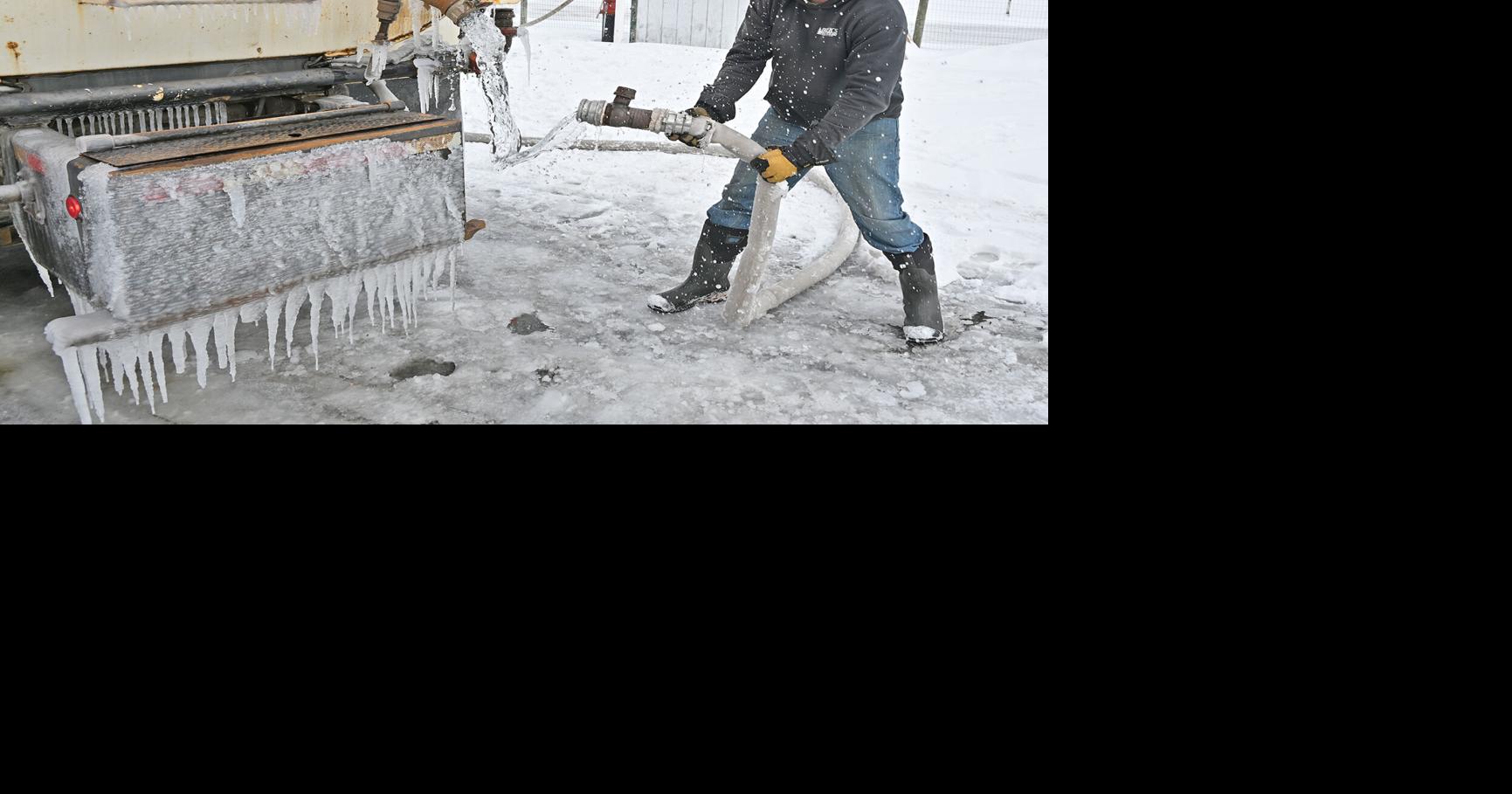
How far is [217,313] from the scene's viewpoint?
264 centimetres

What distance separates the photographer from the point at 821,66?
134 inches

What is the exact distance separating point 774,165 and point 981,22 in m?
11.3

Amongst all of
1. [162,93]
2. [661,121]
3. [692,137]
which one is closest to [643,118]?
[661,121]

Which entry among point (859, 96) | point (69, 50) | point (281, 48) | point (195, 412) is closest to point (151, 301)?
point (195, 412)

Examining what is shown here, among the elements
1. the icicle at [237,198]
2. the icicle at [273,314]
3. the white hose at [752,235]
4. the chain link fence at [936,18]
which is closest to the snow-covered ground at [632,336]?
the white hose at [752,235]

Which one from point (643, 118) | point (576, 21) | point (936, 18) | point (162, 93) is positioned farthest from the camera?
point (936, 18)

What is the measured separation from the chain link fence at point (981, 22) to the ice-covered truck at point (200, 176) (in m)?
9.57

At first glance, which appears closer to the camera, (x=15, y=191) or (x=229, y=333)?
(x=15, y=191)

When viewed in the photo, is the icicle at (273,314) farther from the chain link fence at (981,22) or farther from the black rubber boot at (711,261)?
the chain link fence at (981,22)

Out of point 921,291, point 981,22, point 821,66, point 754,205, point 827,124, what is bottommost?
point 921,291

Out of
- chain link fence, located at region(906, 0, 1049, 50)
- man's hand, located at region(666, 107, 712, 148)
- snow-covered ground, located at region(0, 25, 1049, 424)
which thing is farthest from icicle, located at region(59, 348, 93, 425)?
chain link fence, located at region(906, 0, 1049, 50)

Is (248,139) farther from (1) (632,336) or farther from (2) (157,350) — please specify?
(1) (632,336)

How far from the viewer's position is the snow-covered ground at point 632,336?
9.57 ft

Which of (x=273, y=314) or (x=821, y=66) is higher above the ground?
(x=821, y=66)
